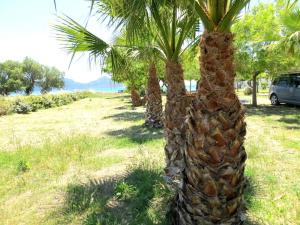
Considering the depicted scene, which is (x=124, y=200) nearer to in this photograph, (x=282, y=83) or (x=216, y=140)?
(x=216, y=140)

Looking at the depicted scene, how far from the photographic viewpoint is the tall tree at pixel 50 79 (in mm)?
72625

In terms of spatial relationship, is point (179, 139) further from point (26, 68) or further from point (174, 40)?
point (26, 68)

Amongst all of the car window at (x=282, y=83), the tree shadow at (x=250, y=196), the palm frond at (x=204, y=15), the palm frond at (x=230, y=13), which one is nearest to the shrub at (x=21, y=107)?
the car window at (x=282, y=83)

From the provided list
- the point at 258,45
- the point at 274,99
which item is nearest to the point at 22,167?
the point at 258,45

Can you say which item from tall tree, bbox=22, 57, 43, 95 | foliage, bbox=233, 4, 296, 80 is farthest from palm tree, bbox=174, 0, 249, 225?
tall tree, bbox=22, 57, 43, 95

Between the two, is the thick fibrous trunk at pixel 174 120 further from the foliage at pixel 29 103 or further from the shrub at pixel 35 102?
the shrub at pixel 35 102

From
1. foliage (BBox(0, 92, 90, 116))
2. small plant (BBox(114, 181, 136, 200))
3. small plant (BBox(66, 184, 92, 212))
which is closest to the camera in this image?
small plant (BBox(66, 184, 92, 212))

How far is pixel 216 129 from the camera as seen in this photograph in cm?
337

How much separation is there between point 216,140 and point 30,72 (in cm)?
7316

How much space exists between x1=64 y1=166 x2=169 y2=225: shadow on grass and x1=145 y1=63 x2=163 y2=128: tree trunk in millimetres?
6344

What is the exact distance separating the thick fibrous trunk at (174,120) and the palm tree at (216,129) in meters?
1.86

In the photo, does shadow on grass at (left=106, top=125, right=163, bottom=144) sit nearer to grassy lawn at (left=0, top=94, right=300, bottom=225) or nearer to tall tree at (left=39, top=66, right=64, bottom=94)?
grassy lawn at (left=0, top=94, right=300, bottom=225)

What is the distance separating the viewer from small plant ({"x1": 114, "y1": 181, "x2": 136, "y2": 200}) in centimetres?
540

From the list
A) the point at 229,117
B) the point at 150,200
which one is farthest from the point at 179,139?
the point at 229,117
